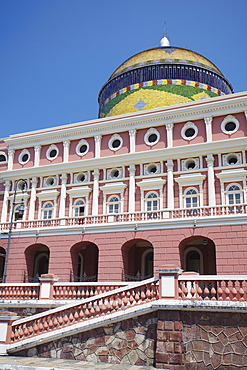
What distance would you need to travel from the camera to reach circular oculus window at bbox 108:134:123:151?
26.5 metres

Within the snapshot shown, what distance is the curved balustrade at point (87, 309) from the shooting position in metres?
11.8

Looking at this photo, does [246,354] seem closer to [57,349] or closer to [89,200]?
[57,349]

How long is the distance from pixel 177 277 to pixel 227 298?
1.52m

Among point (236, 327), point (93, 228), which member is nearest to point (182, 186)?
point (93, 228)

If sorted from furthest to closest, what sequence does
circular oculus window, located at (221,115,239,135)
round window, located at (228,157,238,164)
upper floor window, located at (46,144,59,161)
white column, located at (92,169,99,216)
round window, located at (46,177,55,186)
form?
upper floor window, located at (46,144,59,161) < round window, located at (46,177,55,186) < white column, located at (92,169,99,216) < circular oculus window, located at (221,115,239,135) < round window, located at (228,157,238,164)

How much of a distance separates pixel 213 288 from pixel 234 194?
12425 mm

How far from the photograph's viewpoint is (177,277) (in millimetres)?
11383

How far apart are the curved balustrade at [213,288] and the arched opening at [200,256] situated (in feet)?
34.3

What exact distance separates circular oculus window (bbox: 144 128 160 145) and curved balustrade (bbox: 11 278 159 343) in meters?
14.2

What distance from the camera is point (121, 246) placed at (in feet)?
69.9

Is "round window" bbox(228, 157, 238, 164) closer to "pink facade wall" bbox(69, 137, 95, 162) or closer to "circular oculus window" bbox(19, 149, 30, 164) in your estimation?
"pink facade wall" bbox(69, 137, 95, 162)

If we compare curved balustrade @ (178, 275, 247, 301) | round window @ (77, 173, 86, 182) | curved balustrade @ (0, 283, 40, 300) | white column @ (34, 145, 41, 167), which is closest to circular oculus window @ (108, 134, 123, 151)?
round window @ (77, 173, 86, 182)

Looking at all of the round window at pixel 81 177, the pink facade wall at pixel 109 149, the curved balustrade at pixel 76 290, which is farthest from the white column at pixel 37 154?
the curved balustrade at pixel 76 290

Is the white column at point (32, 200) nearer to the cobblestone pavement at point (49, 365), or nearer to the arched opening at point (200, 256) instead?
the arched opening at point (200, 256)
